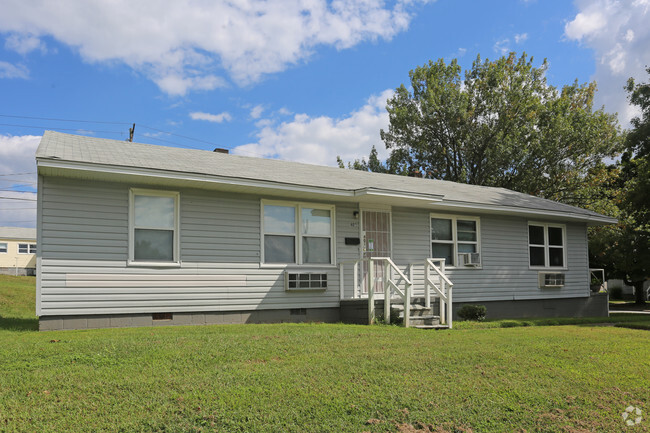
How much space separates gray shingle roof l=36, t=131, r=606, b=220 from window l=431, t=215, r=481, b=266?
62cm

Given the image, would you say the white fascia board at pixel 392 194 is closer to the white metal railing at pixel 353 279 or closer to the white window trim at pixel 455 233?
the white window trim at pixel 455 233

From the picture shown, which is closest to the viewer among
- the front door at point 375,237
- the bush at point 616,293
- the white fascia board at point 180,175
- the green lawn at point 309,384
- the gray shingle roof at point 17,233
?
the green lawn at point 309,384

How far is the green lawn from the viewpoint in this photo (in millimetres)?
4266

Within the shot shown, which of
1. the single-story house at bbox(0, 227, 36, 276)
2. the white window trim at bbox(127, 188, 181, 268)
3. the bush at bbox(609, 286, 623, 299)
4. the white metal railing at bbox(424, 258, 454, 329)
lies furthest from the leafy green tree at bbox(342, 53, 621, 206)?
the single-story house at bbox(0, 227, 36, 276)

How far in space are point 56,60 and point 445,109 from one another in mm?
20260

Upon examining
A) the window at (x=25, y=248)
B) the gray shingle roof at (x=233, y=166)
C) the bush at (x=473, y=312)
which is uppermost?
the gray shingle roof at (x=233, y=166)

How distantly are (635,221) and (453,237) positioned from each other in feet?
39.2

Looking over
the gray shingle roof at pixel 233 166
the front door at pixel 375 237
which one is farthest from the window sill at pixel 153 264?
the front door at pixel 375 237

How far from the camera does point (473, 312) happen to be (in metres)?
12.4

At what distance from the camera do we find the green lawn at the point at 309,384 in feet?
A: 14.0

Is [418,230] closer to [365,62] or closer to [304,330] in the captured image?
[304,330]

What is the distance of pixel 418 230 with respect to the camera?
12906 millimetres

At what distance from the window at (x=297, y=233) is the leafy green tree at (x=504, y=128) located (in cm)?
1893

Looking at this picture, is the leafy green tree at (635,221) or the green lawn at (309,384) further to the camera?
the leafy green tree at (635,221)
